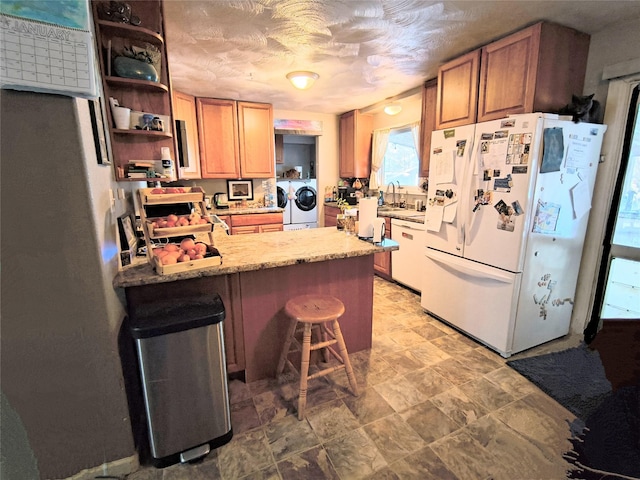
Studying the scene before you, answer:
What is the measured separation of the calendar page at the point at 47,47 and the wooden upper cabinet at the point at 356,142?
4.13m

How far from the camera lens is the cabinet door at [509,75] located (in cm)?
208

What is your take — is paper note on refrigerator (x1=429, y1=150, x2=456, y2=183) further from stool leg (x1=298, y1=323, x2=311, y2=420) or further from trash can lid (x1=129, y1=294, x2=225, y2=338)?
trash can lid (x1=129, y1=294, x2=225, y2=338)

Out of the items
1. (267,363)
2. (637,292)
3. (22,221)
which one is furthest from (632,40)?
(22,221)

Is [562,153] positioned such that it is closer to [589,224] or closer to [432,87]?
[589,224]

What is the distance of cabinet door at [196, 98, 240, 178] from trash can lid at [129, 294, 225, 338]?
10.1 feet

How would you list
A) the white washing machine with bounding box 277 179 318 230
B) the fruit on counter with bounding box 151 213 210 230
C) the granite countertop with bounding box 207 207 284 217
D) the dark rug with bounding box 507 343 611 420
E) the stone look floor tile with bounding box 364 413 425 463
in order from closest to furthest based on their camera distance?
the stone look floor tile with bounding box 364 413 425 463 → the fruit on counter with bounding box 151 213 210 230 → the dark rug with bounding box 507 343 611 420 → the granite countertop with bounding box 207 207 284 217 → the white washing machine with bounding box 277 179 318 230

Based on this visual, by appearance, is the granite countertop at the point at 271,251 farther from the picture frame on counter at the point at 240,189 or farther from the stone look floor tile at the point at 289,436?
the picture frame on counter at the point at 240,189

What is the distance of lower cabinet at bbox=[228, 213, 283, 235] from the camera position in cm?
424

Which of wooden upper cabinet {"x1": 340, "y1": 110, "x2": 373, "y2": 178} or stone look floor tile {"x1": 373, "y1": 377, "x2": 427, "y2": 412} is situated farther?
wooden upper cabinet {"x1": 340, "y1": 110, "x2": 373, "y2": 178}

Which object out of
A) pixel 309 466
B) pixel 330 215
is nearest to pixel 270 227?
pixel 330 215

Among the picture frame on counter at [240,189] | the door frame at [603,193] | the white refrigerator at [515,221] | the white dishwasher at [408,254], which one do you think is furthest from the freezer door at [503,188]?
the picture frame on counter at [240,189]

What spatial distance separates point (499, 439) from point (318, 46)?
114 inches

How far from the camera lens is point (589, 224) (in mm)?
2414

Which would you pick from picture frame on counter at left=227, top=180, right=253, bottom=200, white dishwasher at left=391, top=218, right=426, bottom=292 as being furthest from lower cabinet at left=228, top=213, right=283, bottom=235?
white dishwasher at left=391, top=218, right=426, bottom=292
